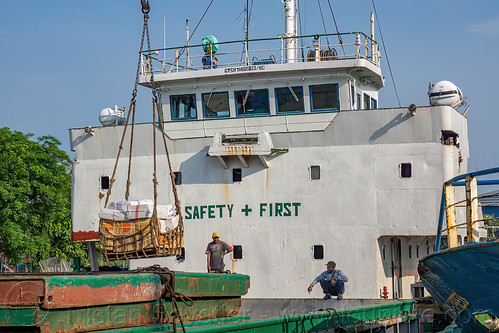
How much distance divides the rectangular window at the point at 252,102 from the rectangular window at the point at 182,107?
1292 mm

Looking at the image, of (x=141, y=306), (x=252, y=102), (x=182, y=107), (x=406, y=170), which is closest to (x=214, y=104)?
(x=182, y=107)

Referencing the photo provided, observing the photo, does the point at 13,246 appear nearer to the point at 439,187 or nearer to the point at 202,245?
the point at 202,245

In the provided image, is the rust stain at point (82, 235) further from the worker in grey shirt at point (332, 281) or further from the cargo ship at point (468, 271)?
the cargo ship at point (468, 271)

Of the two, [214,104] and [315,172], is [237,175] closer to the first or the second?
[315,172]

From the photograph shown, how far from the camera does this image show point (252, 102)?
20156 millimetres

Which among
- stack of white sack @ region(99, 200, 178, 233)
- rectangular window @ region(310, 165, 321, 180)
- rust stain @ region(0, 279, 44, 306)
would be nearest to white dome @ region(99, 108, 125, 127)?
rectangular window @ region(310, 165, 321, 180)

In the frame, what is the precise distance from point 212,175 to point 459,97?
6.39 metres

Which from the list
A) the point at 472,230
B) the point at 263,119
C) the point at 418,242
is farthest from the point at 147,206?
the point at 418,242

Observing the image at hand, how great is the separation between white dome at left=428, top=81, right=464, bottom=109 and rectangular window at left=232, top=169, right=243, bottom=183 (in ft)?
16.4

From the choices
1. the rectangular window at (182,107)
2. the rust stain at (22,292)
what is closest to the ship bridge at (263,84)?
the rectangular window at (182,107)

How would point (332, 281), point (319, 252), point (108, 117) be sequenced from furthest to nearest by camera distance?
point (108, 117) → point (319, 252) → point (332, 281)

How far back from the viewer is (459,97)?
1945 cm

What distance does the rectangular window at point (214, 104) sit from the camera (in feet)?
66.9

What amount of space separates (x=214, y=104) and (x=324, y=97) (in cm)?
287
